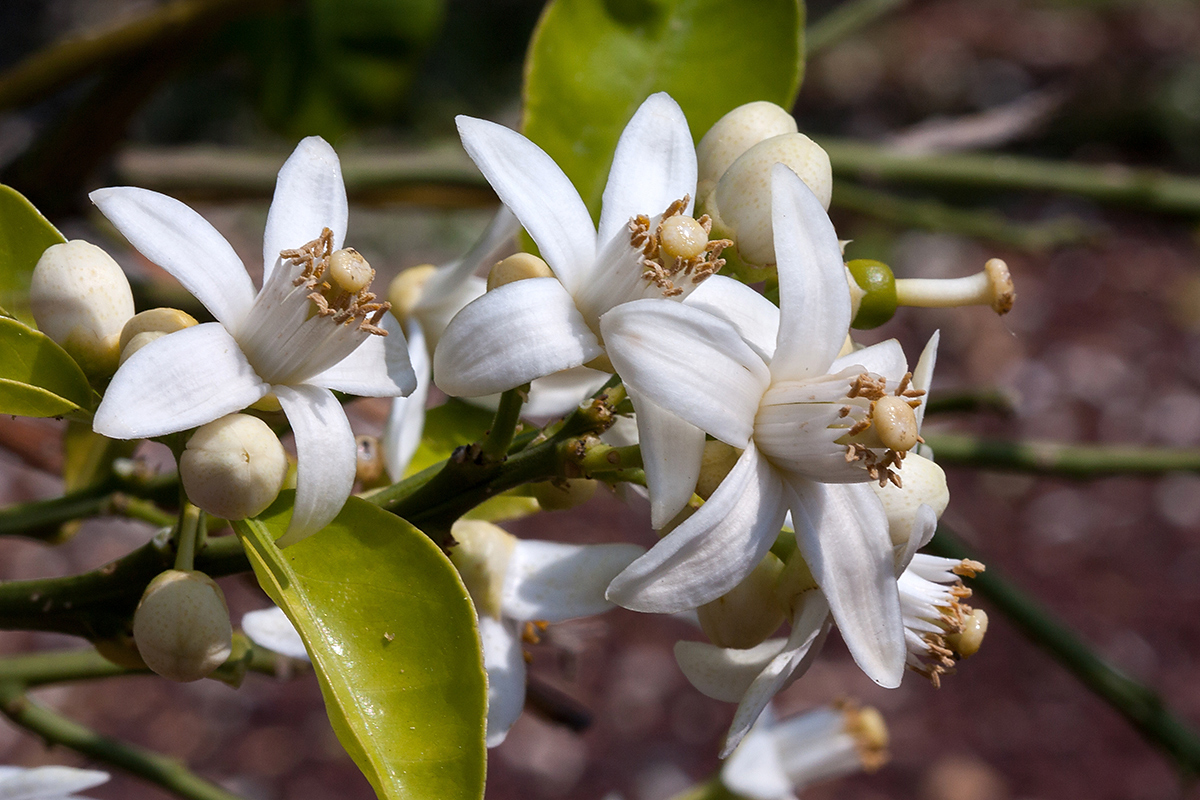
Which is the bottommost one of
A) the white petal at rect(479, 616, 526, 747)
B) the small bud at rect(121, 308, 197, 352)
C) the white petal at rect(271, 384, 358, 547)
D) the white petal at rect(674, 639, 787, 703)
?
the white petal at rect(479, 616, 526, 747)

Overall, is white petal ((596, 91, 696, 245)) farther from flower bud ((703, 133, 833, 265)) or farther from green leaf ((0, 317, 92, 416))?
green leaf ((0, 317, 92, 416))

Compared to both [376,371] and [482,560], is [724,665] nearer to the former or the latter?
[482,560]

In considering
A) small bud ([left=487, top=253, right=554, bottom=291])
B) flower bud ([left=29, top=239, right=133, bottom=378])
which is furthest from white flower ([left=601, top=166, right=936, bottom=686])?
flower bud ([left=29, top=239, right=133, bottom=378])

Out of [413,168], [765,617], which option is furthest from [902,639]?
[413,168]

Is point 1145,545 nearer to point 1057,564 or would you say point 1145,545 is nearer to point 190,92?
point 1057,564

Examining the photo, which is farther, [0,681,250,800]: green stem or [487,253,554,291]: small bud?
[0,681,250,800]: green stem

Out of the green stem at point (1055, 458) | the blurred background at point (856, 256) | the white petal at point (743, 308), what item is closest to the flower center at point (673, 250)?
the white petal at point (743, 308)
